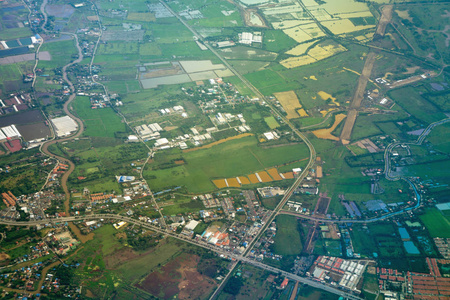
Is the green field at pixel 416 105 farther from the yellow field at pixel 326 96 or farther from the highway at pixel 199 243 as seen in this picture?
the highway at pixel 199 243

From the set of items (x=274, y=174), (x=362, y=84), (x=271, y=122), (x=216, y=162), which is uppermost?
(x=362, y=84)

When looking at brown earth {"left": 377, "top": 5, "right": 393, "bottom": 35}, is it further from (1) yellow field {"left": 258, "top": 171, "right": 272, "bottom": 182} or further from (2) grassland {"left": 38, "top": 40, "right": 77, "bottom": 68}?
(2) grassland {"left": 38, "top": 40, "right": 77, "bottom": 68}

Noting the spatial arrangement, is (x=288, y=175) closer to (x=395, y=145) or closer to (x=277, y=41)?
(x=395, y=145)

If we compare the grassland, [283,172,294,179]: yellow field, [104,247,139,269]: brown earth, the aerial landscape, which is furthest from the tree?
the grassland

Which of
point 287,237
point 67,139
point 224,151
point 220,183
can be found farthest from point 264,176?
point 67,139

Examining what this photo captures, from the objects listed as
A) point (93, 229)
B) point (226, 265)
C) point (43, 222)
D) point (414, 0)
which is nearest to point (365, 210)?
point (226, 265)

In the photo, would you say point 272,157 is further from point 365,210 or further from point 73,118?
point 73,118


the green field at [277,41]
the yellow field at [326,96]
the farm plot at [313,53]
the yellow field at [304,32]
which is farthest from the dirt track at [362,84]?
the green field at [277,41]
